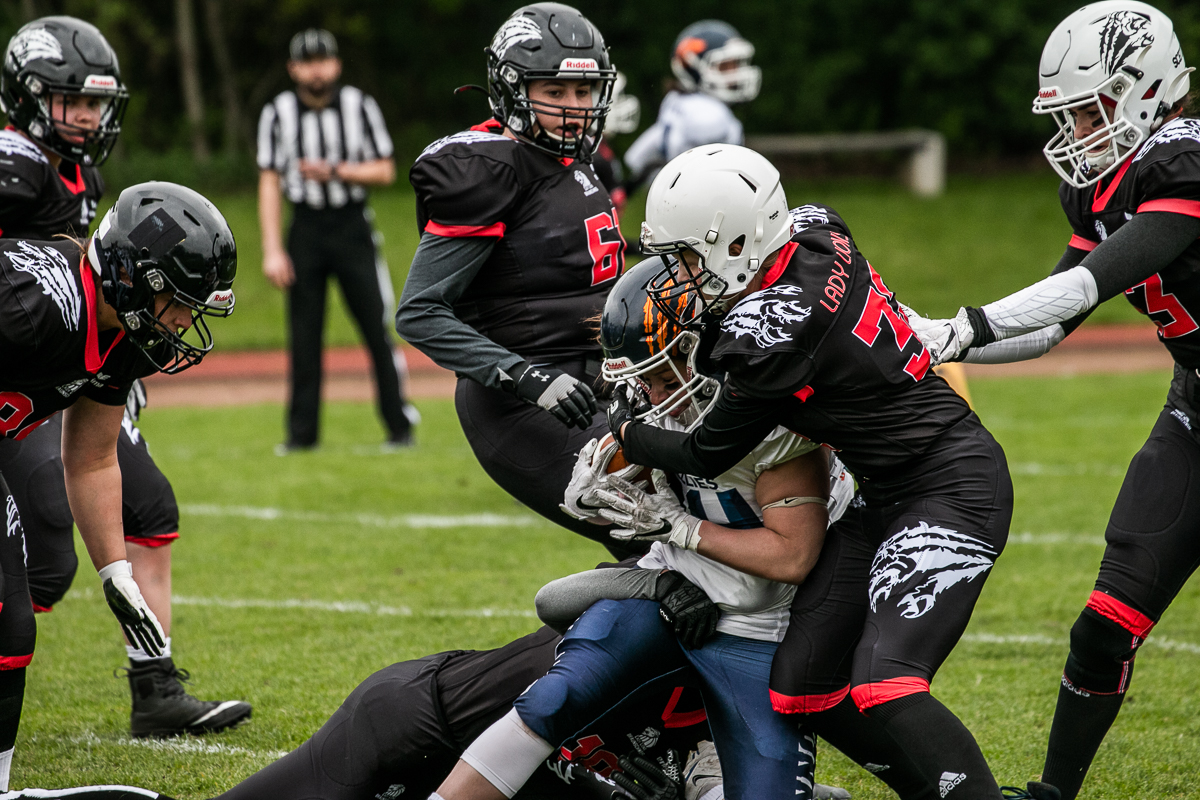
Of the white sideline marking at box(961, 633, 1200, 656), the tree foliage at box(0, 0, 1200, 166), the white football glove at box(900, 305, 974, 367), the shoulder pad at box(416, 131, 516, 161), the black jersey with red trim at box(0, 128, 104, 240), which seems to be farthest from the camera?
the tree foliage at box(0, 0, 1200, 166)

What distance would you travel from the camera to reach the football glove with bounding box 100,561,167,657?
3559mm

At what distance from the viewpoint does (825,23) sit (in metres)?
24.6

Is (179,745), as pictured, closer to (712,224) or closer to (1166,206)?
(712,224)

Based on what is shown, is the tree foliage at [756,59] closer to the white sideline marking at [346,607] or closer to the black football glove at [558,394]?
the white sideline marking at [346,607]

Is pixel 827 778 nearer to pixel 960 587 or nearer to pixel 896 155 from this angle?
pixel 960 587

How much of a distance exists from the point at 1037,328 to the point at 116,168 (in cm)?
1985

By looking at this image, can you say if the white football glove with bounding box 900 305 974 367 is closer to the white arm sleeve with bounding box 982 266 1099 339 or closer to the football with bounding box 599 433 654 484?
the white arm sleeve with bounding box 982 266 1099 339

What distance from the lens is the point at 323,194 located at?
843 centimetres

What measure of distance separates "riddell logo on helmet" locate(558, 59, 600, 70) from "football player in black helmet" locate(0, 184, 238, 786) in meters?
1.17

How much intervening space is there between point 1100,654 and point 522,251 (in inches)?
77.7

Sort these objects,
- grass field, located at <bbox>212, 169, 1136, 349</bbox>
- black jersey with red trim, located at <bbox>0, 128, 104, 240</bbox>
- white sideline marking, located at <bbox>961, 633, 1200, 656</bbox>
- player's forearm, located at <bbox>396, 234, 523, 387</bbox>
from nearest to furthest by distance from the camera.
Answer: player's forearm, located at <bbox>396, 234, 523, 387</bbox> → black jersey with red trim, located at <bbox>0, 128, 104, 240</bbox> → white sideline marking, located at <bbox>961, 633, 1200, 656</bbox> → grass field, located at <bbox>212, 169, 1136, 349</bbox>

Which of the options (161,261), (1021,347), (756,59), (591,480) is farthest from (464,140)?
(756,59)

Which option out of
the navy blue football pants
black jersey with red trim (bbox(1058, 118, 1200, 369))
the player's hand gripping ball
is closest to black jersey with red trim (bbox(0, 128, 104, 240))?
the player's hand gripping ball

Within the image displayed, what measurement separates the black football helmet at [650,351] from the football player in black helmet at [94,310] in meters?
0.97
